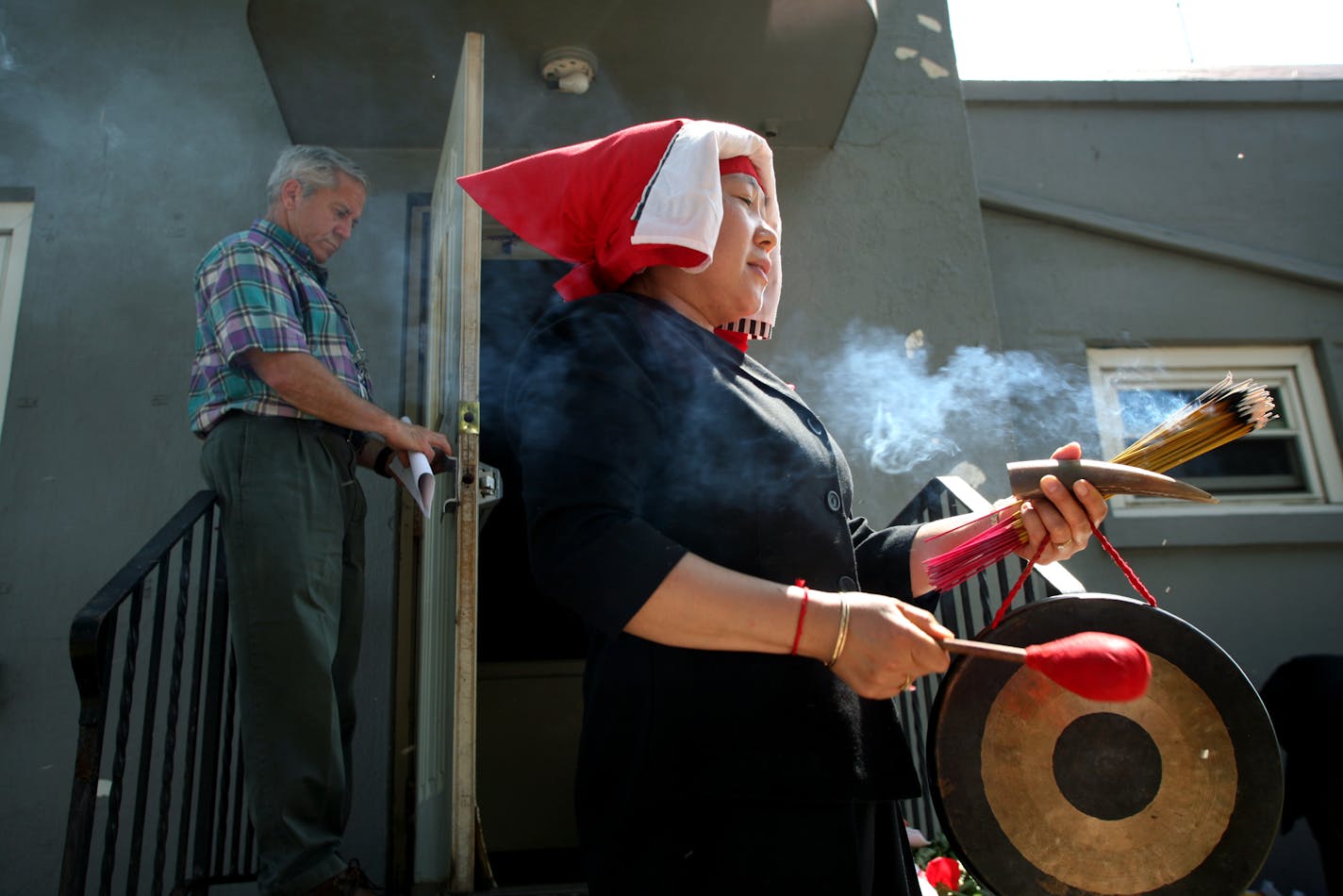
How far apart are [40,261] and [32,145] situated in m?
0.58

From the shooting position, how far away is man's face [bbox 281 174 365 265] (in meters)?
3.17

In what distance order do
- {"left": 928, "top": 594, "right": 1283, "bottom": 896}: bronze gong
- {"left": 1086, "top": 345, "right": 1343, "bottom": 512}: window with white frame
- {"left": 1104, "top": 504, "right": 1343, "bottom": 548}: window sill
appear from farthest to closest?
{"left": 1086, "top": 345, "right": 1343, "bottom": 512}: window with white frame
{"left": 1104, "top": 504, "right": 1343, "bottom": 548}: window sill
{"left": 928, "top": 594, "right": 1283, "bottom": 896}: bronze gong

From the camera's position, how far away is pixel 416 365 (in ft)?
13.9

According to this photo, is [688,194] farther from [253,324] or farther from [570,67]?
[570,67]

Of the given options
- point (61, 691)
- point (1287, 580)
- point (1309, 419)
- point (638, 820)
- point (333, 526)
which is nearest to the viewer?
point (638, 820)

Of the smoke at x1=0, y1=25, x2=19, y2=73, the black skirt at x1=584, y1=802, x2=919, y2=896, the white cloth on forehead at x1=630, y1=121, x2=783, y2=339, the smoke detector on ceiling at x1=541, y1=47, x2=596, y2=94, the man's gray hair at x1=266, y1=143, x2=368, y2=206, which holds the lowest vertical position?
the black skirt at x1=584, y1=802, x2=919, y2=896

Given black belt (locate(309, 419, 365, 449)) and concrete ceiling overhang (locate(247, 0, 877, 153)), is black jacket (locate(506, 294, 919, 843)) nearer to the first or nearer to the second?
black belt (locate(309, 419, 365, 449))

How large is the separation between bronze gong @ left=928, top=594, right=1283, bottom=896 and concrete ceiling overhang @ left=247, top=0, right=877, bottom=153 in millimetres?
3093

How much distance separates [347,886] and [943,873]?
1.88m

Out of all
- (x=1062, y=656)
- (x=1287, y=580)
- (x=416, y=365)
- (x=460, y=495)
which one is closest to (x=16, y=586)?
(x=416, y=365)

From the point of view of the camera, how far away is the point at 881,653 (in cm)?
136

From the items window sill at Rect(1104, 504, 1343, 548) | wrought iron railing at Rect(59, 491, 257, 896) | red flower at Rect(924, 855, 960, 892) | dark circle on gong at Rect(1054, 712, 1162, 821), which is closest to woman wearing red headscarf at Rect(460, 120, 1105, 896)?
dark circle on gong at Rect(1054, 712, 1162, 821)

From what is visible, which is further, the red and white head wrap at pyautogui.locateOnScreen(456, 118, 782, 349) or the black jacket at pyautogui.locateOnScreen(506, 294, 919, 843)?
the red and white head wrap at pyautogui.locateOnScreen(456, 118, 782, 349)

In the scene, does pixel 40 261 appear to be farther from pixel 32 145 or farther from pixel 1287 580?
pixel 1287 580
